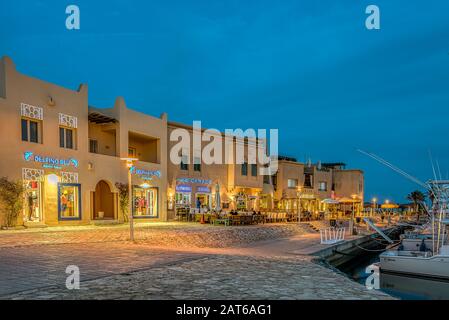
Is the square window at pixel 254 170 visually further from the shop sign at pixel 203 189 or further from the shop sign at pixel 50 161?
the shop sign at pixel 50 161

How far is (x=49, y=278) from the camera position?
7039 mm

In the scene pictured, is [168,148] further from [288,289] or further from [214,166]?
[288,289]

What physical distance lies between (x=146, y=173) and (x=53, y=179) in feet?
21.8

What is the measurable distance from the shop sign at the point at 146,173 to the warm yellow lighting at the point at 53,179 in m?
5.13

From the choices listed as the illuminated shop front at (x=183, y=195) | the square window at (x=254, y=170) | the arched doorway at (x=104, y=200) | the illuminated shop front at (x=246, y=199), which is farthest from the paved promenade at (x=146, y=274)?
the square window at (x=254, y=170)

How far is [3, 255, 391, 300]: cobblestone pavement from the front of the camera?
237 inches

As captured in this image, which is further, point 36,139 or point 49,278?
point 36,139

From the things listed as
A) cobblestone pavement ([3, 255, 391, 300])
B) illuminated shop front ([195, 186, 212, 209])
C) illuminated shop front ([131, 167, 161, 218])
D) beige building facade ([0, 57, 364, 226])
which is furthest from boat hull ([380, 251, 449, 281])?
illuminated shop front ([195, 186, 212, 209])

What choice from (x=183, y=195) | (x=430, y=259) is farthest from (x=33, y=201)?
(x=430, y=259)

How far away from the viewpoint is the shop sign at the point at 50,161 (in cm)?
1725

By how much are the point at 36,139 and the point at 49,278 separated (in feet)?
41.9

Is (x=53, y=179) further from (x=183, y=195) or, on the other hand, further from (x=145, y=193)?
(x=183, y=195)

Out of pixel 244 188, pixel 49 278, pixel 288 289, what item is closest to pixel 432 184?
pixel 288 289

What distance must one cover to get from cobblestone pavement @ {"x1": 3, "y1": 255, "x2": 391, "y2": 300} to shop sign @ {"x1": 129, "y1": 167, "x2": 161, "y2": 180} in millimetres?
14853
